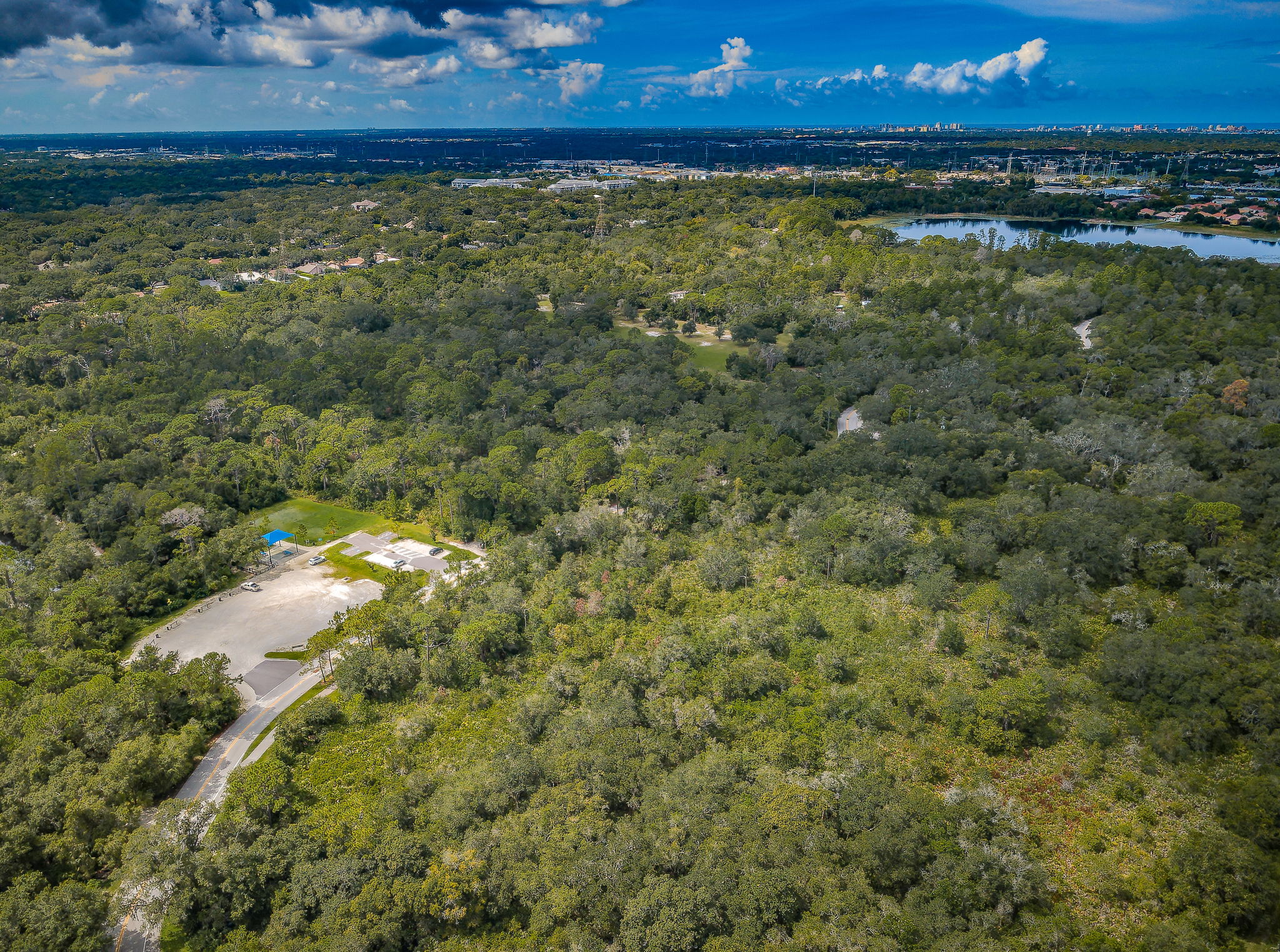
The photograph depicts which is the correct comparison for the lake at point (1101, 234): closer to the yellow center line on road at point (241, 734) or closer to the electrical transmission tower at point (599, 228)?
the electrical transmission tower at point (599, 228)

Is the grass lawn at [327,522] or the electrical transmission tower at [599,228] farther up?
the electrical transmission tower at [599,228]

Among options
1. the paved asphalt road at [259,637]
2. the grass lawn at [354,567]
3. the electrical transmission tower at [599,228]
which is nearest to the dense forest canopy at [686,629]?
the paved asphalt road at [259,637]

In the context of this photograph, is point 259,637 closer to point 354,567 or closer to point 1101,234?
point 354,567

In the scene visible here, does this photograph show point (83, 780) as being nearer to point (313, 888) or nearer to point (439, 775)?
point (313, 888)

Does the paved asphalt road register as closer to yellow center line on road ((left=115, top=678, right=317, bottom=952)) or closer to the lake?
yellow center line on road ((left=115, top=678, right=317, bottom=952))

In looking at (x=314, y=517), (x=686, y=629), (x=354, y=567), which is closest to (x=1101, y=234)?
(x=686, y=629)

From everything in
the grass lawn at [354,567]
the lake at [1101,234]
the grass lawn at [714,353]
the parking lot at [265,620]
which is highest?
the lake at [1101,234]

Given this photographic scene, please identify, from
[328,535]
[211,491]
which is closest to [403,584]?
[328,535]
